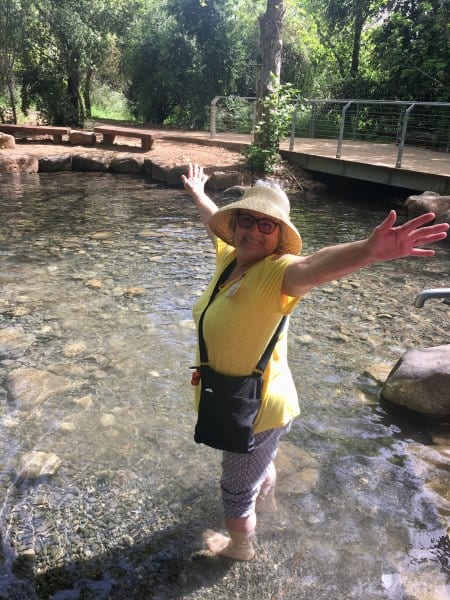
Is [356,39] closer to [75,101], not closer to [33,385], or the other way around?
[75,101]

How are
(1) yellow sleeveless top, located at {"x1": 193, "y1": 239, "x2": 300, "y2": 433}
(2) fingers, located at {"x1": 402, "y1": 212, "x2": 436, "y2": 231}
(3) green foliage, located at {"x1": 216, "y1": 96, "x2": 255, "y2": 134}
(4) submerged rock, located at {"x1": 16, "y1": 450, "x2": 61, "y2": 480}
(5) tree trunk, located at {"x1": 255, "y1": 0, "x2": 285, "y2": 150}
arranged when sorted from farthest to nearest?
(3) green foliage, located at {"x1": 216, "y1": 96, "x2": 255, "y2": 134} → (5) tree trunk, located at {"x1": 255, "y1": 0, "x2": 285, "y2": 150} → (4) submerged rock, located at {"x1": 16, "y1": 450, "x2": 61, "y2": 480} → (1) yellow sleeveless top, located at {"x1": 193, "y1": 239, "x2": 300, "y2": 433} → (2) fingers, located at {"x1": 402, "y1": 212, "x2": 436, "y2": 231}

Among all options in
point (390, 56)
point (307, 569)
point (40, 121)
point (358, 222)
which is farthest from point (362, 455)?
point (40, 121)

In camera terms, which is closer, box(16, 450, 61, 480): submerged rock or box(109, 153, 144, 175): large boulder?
box(16, 450, 61, 480): submerged rock

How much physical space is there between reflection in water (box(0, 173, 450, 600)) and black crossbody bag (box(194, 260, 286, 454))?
758 mm

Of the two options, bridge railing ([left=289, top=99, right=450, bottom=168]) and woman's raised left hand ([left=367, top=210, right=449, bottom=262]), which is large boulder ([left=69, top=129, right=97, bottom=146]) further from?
woman's raised left hand ([left=367, top=210, right=449, bottom=262])

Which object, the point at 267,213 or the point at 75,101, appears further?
the point at 75,101

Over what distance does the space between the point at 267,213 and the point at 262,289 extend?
0.84 feet

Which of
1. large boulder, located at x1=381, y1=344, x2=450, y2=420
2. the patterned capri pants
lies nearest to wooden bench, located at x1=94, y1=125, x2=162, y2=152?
large boulder, located at x1=381, y1=344, x2=450, y2=420

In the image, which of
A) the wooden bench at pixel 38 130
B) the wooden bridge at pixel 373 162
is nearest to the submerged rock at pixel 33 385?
the wooden bridge at pixel 373 162

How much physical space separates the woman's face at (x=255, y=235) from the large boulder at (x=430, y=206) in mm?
7228

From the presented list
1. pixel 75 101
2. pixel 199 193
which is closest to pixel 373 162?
pixel 199 193

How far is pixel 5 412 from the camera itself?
10.6 ft

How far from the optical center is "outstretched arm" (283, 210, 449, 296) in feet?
4.73

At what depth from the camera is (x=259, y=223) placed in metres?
1.78
